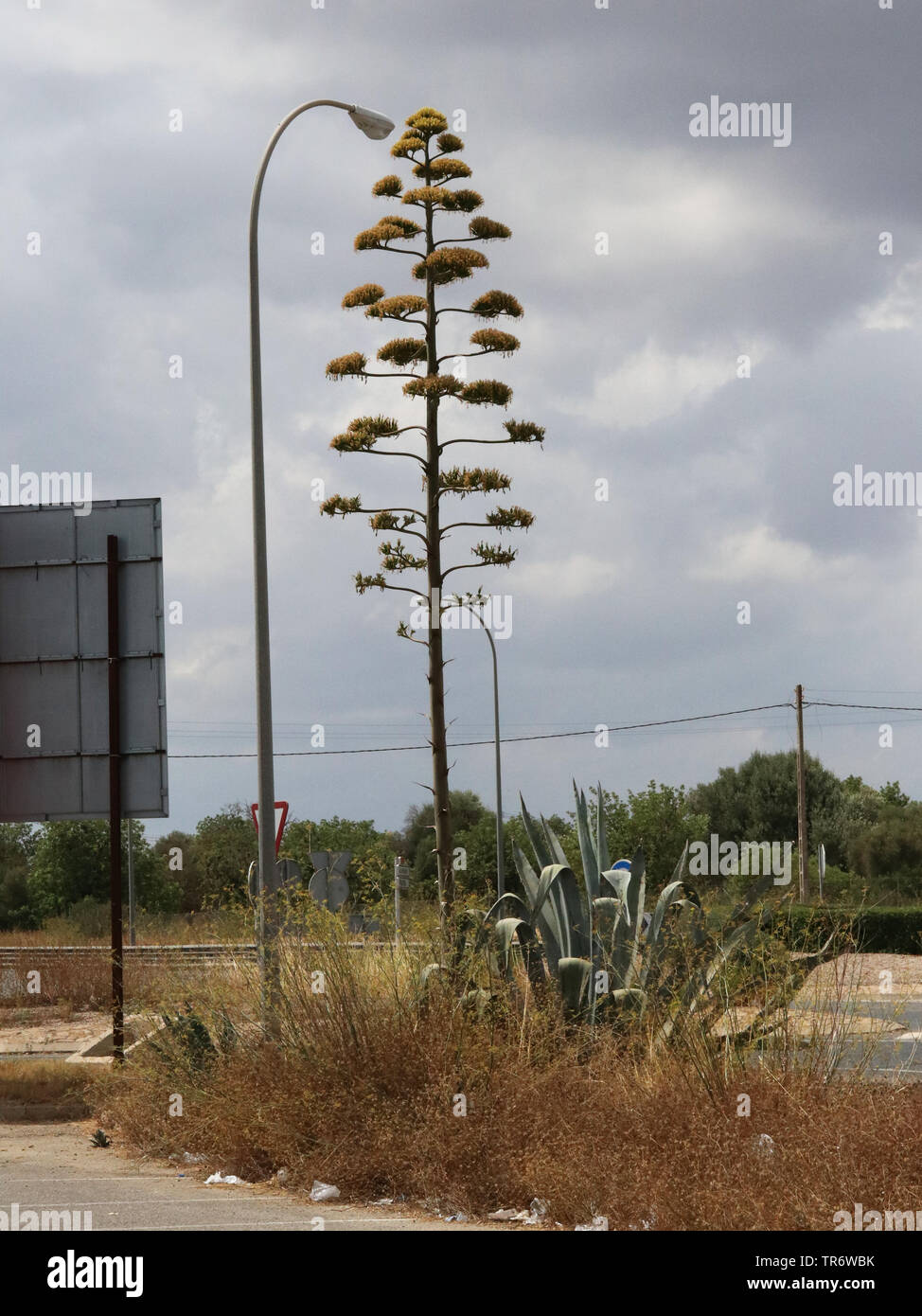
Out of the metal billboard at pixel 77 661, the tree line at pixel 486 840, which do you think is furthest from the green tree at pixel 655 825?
the metal billboard at pixel 77 661

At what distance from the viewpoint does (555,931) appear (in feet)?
36.6

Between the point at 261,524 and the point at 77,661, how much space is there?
3723 millimetres

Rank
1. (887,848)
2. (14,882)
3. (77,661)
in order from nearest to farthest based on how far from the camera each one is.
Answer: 1. (77,661)
2. (14,882)
3. (887,848)

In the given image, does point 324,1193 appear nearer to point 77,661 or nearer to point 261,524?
point 261,524

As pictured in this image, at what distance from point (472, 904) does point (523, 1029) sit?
2.32 m

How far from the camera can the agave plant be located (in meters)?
10.1

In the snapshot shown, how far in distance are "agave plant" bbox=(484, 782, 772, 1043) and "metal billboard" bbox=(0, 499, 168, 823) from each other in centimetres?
558

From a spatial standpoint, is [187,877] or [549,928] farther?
[187,877]

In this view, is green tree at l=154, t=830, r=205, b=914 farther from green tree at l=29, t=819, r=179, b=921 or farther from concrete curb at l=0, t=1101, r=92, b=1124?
concrete curb at l=0, t=1101, r=92, b=1124

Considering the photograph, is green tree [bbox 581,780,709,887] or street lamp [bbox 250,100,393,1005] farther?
green tree [bbox 581,780,709,887]

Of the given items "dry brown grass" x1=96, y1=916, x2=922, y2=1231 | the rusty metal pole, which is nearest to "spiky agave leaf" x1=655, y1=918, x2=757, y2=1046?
"dry brown grass" x1=96, y1=916, x2=922, y2=1231

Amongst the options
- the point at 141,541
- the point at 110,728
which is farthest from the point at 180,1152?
the point at 141,541

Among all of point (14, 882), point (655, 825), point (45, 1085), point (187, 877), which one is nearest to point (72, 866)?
point (14, 882)

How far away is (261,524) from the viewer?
1313 centimetres
